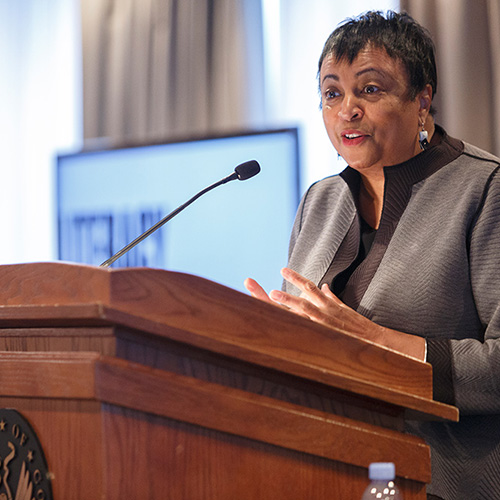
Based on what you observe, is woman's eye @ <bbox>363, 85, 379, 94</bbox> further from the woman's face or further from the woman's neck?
the woman's neck

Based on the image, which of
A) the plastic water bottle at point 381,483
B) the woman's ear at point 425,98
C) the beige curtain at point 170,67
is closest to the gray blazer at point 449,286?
the woman's ear at point 425,98

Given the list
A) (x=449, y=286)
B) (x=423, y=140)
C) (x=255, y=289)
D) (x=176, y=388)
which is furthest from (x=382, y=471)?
(x=423, y=140)

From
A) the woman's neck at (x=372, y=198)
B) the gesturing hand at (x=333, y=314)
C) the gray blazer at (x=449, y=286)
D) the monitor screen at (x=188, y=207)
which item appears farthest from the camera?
the monitor screen at (x=188, y=207)

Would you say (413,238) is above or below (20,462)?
above

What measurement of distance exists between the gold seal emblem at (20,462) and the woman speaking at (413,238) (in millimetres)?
615

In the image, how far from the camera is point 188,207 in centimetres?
330

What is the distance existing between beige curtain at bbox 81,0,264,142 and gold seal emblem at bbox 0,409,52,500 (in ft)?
9.72

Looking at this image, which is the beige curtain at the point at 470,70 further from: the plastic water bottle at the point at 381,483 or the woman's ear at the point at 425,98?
the plastic water bottle at the point at 381,483

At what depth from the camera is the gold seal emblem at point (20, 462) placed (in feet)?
2.67

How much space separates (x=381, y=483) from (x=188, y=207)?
241 cm

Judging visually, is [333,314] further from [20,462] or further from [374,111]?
[374,111]

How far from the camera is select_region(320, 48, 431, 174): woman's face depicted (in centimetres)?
189

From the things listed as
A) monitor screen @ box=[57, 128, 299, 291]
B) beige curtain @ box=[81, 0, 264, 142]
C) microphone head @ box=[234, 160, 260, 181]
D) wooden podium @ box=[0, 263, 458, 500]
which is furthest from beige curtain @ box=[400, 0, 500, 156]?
wooden podium @ box=[0, 263, 458, 500]

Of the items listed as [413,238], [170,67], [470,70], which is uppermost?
[170,67]
